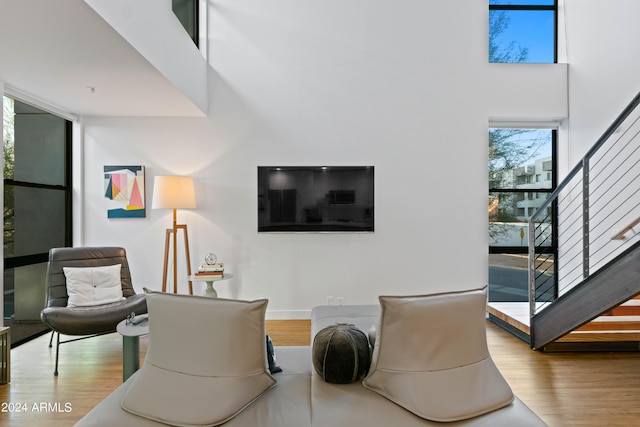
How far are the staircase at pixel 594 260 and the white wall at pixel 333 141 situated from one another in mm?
841

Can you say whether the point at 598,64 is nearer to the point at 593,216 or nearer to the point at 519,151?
the point at 519,151

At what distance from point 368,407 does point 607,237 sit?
3396 millimetres

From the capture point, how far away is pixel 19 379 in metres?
2.58

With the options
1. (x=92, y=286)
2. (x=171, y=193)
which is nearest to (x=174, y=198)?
(x=171, y=193)

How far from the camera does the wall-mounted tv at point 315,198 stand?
396cm

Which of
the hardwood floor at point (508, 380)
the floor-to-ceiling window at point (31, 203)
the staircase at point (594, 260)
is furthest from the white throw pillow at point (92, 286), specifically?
the staircase at point (594, 260)

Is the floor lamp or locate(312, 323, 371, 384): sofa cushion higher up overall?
the floor lamp

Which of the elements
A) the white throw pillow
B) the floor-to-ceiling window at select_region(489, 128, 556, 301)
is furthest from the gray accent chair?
the floor-to-ceiling window at select_region(489, 128, 556, 301)

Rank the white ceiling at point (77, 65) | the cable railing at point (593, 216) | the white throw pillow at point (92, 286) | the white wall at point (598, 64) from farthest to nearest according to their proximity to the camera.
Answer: the white wall at point (598, 64), the white throw pillow at point (92, 286), the cable railing at point (593, 216), the white ceiling at point (77, 65)

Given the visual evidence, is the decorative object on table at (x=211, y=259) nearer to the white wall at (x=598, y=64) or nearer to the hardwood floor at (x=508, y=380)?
the hardwood floor at (x=508, y=380)

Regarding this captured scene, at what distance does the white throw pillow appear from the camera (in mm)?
3039

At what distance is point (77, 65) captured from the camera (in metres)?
2.59

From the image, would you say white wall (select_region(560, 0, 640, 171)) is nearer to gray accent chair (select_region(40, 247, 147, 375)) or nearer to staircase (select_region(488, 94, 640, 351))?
staircase (select_region(488, 94, 640, 351))

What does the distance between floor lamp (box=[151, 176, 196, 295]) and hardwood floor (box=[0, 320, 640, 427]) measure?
812 millimetres
